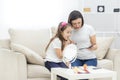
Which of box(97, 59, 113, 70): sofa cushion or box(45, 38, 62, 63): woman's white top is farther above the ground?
box(45, 38, 62, 63): woman's white top

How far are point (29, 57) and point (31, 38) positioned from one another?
70 cm

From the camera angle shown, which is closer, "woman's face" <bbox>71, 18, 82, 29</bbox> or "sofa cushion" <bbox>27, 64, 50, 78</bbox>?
"woman's face" <bbox>71, 18, 82, 29</bbox>

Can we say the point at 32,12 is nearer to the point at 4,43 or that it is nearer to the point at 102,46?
the point at 4,43

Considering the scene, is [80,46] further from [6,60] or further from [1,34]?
[1,34]

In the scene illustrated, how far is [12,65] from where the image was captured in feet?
11.6


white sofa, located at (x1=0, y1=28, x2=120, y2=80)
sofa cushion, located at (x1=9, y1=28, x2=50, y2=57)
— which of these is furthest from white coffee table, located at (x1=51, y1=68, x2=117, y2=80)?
sofa cushion, located at (x1=9, y1=28, x2=50, y2=57)

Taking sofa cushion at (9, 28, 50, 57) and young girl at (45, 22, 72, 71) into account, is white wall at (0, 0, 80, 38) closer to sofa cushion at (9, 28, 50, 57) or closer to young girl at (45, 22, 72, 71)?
sofa cushion at (9, 28, 50, 57)

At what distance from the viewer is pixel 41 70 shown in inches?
142

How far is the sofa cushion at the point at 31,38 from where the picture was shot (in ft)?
13.8

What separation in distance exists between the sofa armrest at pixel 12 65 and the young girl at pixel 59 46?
33cm

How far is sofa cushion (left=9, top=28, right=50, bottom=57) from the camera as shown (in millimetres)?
4195

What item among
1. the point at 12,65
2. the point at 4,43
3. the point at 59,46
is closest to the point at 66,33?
the point at 59,46

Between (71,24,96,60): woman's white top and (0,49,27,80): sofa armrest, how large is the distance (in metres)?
0.66

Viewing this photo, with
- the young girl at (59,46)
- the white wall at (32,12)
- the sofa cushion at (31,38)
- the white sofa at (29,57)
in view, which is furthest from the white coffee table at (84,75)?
the white wall at (32,12)
